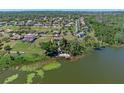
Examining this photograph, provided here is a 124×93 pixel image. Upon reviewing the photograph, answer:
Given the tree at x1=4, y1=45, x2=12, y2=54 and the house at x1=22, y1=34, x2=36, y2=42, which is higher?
the house at x1=22, y1=34, x2=36, y2=42

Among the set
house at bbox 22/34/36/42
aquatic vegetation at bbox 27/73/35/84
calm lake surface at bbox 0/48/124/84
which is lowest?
calm lake surface at bbox 0/48/124/84

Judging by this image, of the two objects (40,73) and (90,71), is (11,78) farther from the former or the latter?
(90,71)

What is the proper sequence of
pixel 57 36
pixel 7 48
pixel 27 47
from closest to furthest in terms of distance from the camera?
1. pixel 7 48
2. pixel 27 47
3. pixel 57 36

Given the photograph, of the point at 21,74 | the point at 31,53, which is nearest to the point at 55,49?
the point at 31,53

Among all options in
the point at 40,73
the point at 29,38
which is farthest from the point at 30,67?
the point at 29,38

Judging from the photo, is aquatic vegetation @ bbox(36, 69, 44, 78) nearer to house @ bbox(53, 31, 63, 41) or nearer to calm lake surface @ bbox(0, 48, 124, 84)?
calm lake surface @ bbox(0, 48, 124, 84)

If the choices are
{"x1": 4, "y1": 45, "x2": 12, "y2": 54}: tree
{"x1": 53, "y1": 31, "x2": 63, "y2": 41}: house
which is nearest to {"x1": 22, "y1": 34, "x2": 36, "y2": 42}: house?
{"x1": 53, "y1": 31, "x2": 63, "y2": 41}: house

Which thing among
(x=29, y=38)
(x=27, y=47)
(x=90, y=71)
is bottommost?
(x=90, y=71)

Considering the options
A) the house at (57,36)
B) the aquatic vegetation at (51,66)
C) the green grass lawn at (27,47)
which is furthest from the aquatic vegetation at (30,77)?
the house at (57,36)
